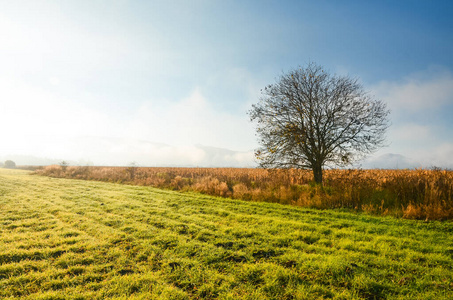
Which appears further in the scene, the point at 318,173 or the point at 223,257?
the point at 318,173

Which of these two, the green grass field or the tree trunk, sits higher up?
the tree trunk

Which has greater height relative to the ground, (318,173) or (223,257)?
(318,173)

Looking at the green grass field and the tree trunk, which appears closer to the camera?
the green grass field

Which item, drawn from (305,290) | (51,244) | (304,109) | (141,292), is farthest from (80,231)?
(304,109)

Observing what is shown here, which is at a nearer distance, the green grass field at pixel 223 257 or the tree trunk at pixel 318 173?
the green grass field at pixel 223 257

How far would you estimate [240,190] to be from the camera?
15453 mm

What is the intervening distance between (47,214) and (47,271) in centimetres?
657

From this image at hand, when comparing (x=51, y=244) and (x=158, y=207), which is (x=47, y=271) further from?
→ (x=158, y=207)

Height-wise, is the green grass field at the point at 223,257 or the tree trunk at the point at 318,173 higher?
the tree trunk at the point at 318,173

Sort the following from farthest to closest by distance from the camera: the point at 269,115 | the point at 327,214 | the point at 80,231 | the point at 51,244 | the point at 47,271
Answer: the point at 269,115 < the point at 327,214 < the point at 80,231 < the point at 51,244 < the point at 47,271

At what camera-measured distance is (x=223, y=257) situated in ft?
19.0

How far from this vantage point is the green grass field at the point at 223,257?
4.37 m

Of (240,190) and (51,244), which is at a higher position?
(240,190)

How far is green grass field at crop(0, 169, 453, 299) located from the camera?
4367 millimetres
